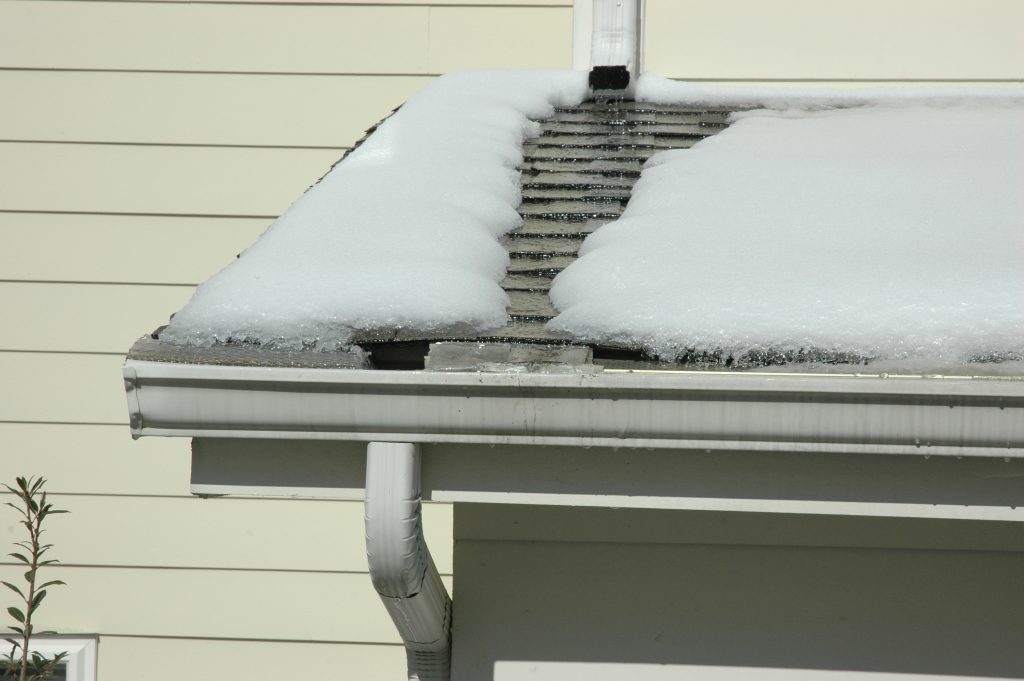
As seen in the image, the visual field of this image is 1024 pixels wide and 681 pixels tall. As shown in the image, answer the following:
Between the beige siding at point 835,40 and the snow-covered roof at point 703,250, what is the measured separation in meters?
0.66

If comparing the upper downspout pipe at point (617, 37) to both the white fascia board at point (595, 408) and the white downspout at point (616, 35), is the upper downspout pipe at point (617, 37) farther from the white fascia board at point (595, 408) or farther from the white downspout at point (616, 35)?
the white fascia board at point (595, 408)

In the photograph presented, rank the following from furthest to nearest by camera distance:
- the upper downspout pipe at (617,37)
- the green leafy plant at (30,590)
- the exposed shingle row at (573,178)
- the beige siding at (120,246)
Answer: the beige siding at (120,246)
the upper downspout pipe at (617,37)
the green leafy plant at (30,590)
the exposed shingle row at (573,178)

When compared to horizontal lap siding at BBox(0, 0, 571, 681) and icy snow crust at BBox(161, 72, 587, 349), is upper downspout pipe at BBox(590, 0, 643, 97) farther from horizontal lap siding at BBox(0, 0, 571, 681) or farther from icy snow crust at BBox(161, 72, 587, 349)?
icy snow crust at BBox(161, 72, 587, 349)

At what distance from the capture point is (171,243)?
10.7 ft

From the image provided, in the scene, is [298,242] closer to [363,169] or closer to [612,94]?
[363,169]

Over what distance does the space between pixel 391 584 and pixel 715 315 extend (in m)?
0.73

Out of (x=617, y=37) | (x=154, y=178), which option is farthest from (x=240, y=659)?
(x=617, y=37)

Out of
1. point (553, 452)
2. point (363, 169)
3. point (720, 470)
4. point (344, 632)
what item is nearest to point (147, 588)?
point (344, 632)

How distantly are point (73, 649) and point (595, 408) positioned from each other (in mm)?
2594

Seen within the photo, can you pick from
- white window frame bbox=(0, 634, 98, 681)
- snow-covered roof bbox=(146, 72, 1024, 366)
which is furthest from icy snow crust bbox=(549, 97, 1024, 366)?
white window frame bbox=(0, 634, 98, 681)

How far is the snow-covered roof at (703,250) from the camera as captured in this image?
59.3 inches

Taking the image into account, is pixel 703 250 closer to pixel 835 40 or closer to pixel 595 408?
pixel 595 408

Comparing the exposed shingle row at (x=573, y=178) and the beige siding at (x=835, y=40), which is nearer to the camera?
the exposed shingle row at (x=573, y=178)

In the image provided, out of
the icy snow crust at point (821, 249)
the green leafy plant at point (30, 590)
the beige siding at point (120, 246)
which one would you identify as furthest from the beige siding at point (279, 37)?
the green leafy plant at point (30, 590)
